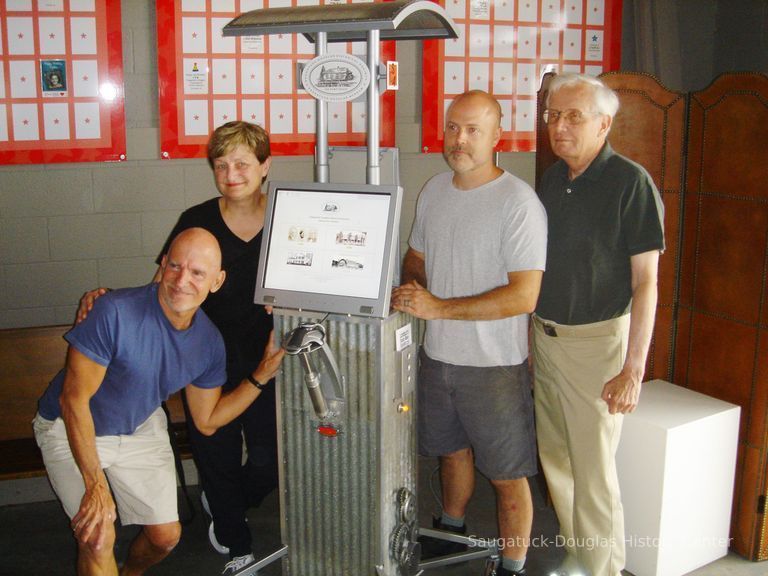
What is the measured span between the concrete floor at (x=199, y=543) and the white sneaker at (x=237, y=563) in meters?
0.13

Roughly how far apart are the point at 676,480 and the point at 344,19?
70.9 inches

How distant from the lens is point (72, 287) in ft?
11.1

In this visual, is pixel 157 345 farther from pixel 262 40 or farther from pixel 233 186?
pixel 262 40

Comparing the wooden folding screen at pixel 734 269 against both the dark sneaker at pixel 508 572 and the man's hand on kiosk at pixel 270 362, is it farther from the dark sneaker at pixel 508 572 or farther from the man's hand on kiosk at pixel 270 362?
the man's hand on kiosk at pixel 270 362

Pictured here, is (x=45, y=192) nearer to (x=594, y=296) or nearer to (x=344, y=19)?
(x=344, y=19)

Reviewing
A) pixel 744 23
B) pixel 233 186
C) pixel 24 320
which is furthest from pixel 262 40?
pixel 744 23

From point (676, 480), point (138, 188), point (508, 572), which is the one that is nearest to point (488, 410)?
point (508, 572)

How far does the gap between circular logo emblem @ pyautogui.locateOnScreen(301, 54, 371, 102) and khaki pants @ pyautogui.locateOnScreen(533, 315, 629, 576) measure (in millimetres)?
923

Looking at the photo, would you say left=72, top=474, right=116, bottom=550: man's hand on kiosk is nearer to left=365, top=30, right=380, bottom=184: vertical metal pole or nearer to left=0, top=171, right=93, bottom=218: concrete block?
left=365, top=30, right=380, bottom=184: vertical metal pole

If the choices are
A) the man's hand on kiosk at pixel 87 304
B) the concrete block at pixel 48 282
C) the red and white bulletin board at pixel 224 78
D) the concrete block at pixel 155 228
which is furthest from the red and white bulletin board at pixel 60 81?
the man's hand on kiosk at pixel 87 304

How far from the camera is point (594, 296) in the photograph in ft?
7.64

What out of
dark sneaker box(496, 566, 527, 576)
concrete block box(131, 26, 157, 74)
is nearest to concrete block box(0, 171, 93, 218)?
concrete block box(131, 26, 157, 74)

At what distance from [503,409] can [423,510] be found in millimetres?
957

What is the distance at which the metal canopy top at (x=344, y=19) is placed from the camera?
207 centimetres
